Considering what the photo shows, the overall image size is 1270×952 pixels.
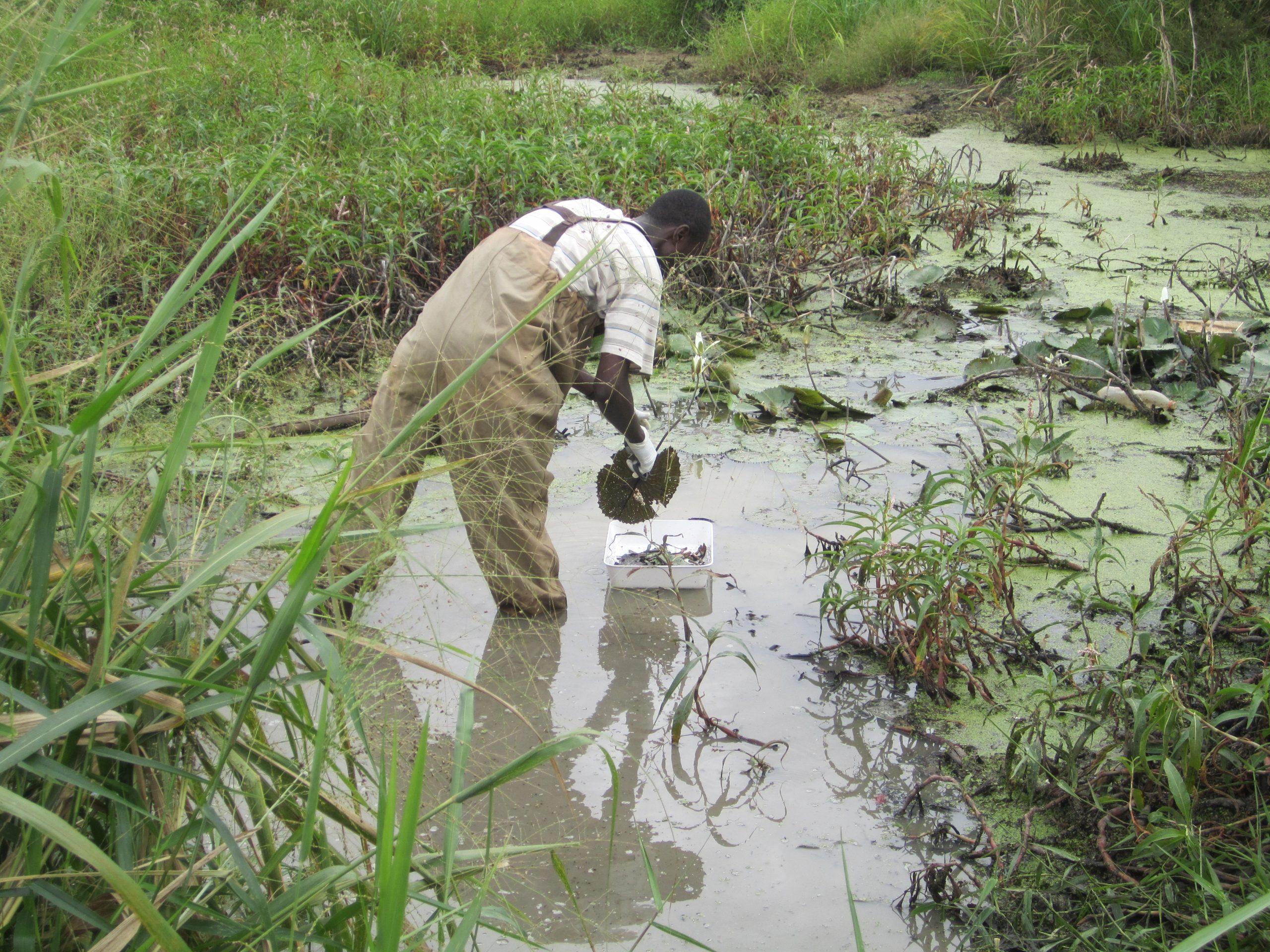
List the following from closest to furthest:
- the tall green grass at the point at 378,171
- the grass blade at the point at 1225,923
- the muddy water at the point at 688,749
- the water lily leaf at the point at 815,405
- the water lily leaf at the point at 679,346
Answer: the grass blade at the point at 1225,923 → the muddy water at the point at 688,749 → the water lily leaf at the point at 815,405 → the tall green grass at the point at 378,171 → the water lily leaf at the point at 679,346

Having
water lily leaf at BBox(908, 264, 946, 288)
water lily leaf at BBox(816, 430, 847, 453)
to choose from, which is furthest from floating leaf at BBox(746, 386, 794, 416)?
water lily leaf at BBox(908, 264, 946, 288)

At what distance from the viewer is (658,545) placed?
3199 mm

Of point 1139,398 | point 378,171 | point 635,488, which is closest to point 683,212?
point 635,488

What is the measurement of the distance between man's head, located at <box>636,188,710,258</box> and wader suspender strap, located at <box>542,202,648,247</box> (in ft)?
0.29

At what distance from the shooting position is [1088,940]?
6.02ft

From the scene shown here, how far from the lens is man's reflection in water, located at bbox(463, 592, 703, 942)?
6.77ft

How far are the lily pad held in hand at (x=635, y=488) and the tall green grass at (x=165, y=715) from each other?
1724 millimetres

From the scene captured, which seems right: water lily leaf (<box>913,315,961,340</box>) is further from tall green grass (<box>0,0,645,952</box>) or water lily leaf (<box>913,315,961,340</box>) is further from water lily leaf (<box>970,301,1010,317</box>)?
tall green grass (<box>0,0,645,952</box>)

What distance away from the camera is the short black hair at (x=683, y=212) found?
119 inches

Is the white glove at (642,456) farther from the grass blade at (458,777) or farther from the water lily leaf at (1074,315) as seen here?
the water lily leaf at (1074,315)

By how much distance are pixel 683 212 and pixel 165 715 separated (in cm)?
221

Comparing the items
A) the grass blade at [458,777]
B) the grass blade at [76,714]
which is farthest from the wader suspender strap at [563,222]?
the grass blade at [76,714]

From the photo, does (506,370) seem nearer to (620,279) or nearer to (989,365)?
(620,279)

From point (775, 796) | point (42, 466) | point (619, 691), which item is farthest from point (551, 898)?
point (42, 466)
